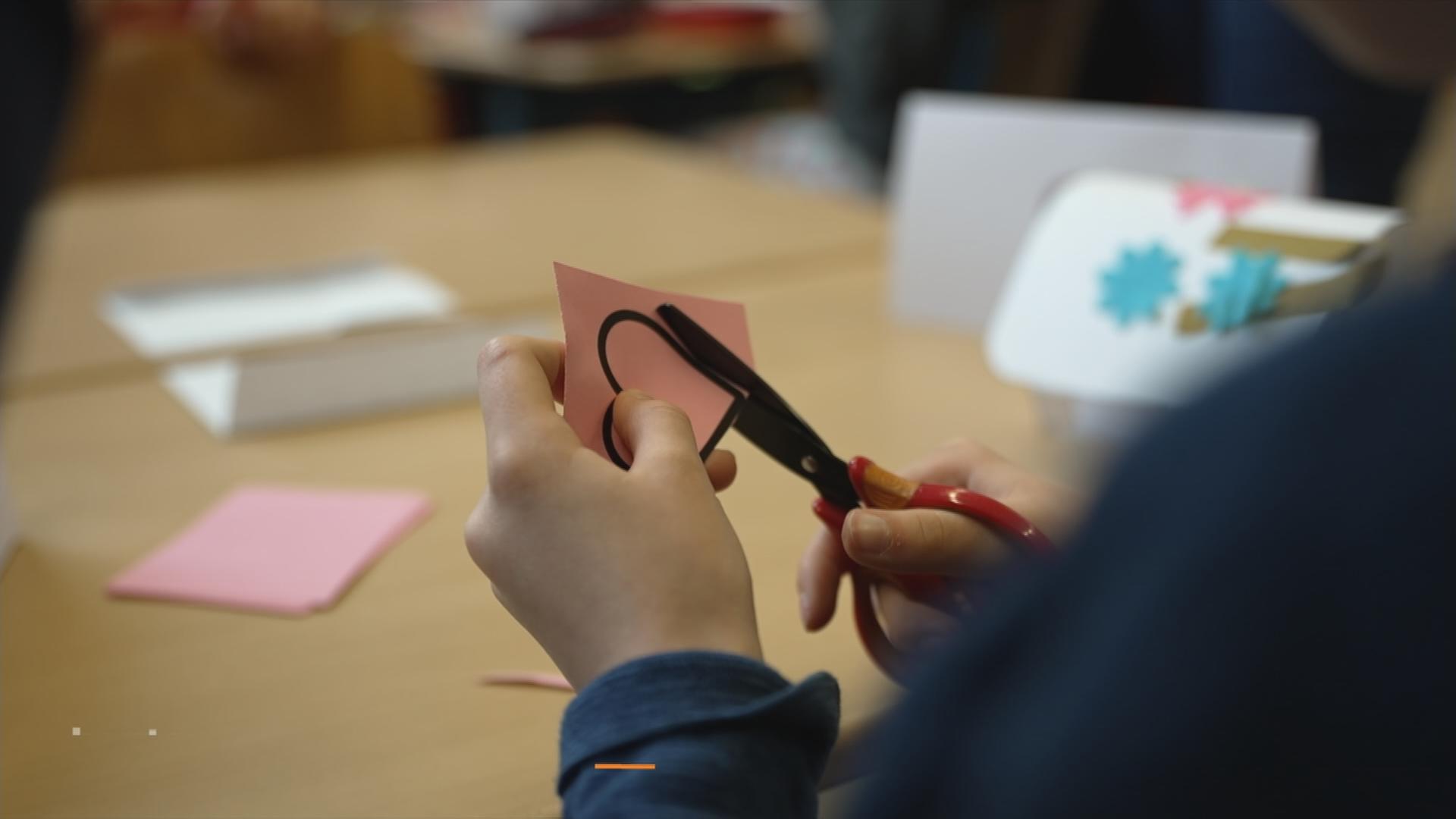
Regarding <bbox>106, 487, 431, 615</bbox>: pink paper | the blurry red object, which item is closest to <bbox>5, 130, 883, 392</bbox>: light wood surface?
<bbox>106, 487, 431, 615</bbox>: pink paper

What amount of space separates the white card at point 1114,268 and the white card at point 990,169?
12 centimetres

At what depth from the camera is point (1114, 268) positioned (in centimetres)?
77

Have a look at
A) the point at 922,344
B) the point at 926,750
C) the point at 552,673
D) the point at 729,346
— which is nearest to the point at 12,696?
the point at 552,673

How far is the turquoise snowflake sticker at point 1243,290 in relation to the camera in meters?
0.71

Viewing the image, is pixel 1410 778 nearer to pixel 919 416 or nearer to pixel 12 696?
pixel 12 696

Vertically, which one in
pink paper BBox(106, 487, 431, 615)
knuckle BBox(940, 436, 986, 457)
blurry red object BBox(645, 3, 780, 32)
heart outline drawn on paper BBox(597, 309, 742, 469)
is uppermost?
heart outline drawn on paper BBox(597, 309, 742, 469)

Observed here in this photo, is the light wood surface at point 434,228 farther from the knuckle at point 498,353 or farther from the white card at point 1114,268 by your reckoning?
the knuckle at point 498,353

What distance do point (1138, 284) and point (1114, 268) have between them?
21mm

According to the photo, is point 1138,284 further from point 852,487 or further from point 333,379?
point 333,379

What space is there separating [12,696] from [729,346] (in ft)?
1.09

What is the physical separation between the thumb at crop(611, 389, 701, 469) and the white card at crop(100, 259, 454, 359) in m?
0.59

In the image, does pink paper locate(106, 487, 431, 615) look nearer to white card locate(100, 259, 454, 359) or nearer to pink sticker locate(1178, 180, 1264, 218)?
white card locate(100, 259, 454, 359)

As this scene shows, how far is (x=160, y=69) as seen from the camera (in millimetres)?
1676

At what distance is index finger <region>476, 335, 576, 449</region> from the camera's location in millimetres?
385
